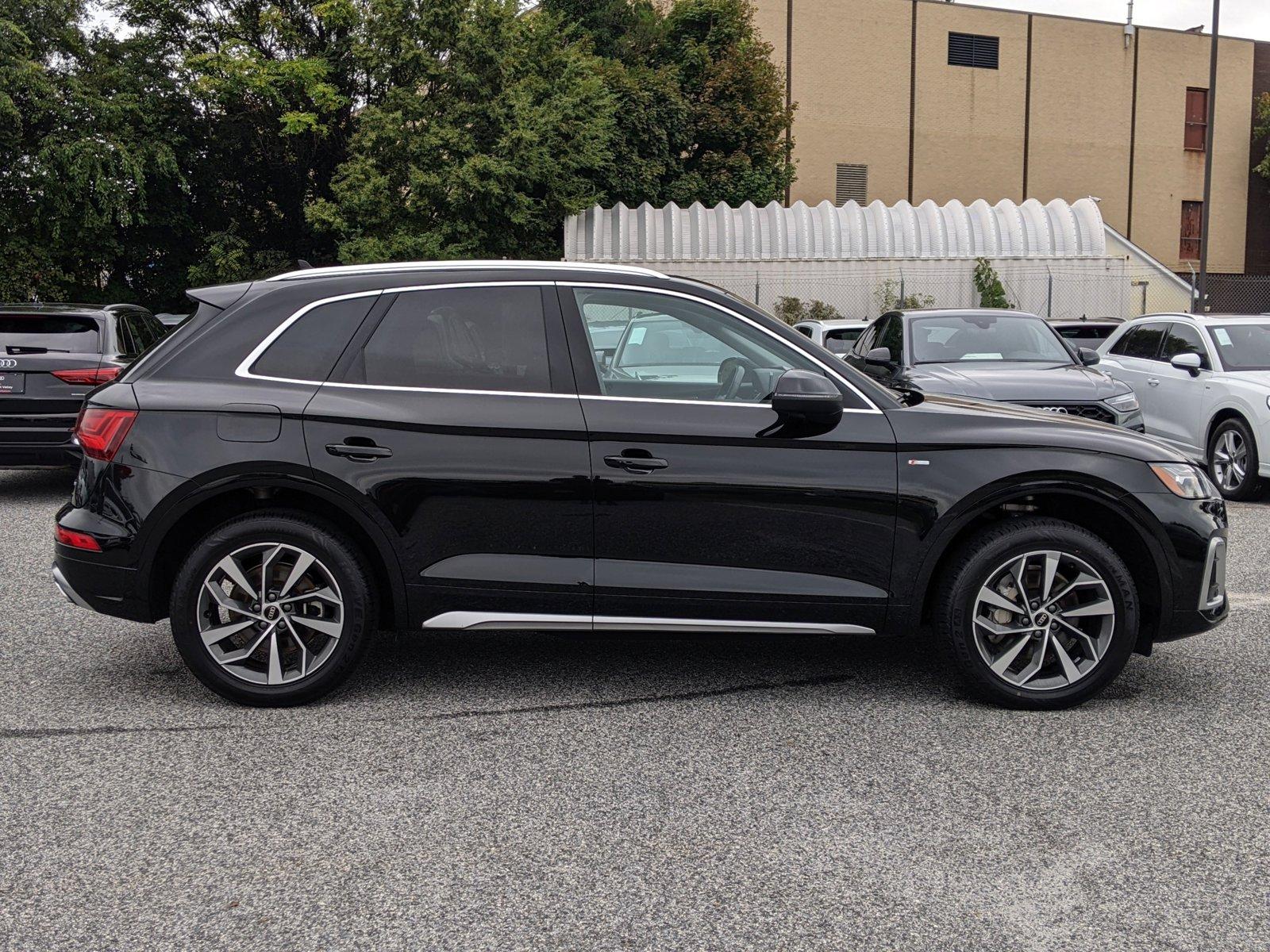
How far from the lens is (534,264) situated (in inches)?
200

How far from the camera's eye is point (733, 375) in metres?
4.96

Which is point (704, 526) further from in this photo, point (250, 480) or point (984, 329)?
point (984, 329)

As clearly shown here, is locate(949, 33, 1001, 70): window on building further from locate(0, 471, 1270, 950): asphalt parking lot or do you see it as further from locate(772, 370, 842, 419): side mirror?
locate(772, 370, 842, 419): side mirror

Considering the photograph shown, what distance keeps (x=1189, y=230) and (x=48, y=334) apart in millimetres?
48919

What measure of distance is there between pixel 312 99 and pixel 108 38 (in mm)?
5723

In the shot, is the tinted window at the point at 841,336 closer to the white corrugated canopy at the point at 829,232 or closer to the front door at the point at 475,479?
the front door at the point at 475,479

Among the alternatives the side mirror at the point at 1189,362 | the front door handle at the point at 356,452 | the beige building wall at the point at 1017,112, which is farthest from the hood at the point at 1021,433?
the beige building wall at the point at 1017,112

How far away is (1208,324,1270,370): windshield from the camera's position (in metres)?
11.3

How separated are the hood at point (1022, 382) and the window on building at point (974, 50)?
126 ft

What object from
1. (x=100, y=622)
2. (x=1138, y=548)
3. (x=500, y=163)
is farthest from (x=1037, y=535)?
(x=500, y=163)

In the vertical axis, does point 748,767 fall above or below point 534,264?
below

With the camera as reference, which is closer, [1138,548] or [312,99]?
[1138,548]

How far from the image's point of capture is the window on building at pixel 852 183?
43.8m

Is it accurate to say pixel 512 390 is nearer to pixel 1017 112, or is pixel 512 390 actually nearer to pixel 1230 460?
pixel 1230 460
